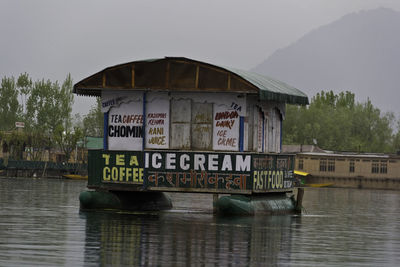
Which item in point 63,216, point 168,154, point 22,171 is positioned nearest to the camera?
point 63,216

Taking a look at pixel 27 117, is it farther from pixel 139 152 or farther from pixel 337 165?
pixel 139 152

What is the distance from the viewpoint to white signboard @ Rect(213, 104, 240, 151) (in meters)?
33.2

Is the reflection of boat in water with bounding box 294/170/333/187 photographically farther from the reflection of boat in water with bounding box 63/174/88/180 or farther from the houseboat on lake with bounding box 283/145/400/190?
the reflection of boat in water with bounding box 63/174/88/180

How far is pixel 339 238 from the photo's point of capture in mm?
26156

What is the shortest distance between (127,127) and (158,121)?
125cm

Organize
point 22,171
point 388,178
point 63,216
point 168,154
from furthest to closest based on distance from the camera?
point 388,178, point 22,171, point 168,154, point 63,216

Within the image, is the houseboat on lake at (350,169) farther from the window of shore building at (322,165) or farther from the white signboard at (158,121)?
the white signboard at (158,121)

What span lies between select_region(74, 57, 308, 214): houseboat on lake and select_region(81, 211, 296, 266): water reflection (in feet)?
4.53

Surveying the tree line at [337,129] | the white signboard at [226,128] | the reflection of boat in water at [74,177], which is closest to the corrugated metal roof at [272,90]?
the white signboard at [226,128]

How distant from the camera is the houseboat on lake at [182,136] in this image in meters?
32.5

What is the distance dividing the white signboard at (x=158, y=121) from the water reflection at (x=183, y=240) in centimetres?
292

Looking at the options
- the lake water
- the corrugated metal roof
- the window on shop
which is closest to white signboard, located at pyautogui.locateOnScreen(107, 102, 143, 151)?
the lake water

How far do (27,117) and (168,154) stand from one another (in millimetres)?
112447

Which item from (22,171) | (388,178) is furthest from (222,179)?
(388,178)
